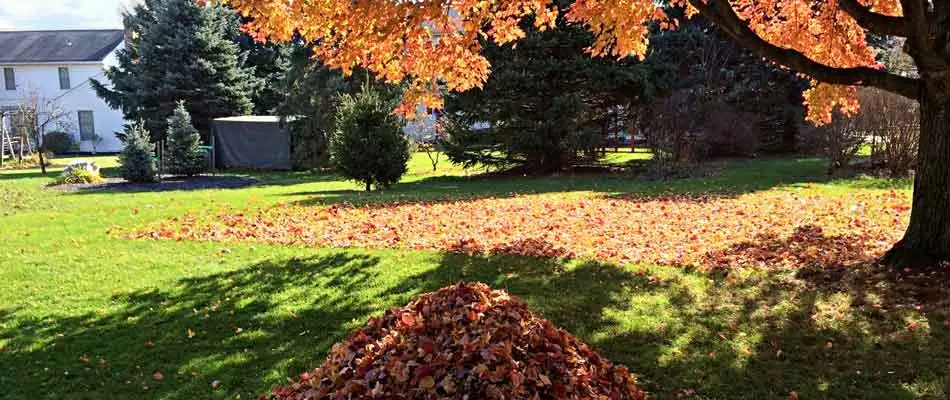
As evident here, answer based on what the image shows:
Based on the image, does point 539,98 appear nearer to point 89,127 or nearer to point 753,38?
point 753,38

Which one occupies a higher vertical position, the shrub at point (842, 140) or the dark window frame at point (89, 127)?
the dark window frame at point (89, 127)

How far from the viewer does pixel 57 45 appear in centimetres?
3619

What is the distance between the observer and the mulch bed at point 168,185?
16.3 meters

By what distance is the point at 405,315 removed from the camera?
267 cm

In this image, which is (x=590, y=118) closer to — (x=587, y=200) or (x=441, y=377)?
(x=587, y=200)

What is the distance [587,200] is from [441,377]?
9.60 m

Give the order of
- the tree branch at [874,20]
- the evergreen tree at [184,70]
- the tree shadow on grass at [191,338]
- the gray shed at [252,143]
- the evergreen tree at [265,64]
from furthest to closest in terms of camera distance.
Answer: the evergreen tree at [265,64] < the evergreen tree at [184,70] < the gray shed at [252,143] < the tree branch at [874,20] < the tree shadow on grass at [191,338]

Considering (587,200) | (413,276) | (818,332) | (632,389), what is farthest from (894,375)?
(587,200)

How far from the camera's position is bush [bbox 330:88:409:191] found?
47.2 ft

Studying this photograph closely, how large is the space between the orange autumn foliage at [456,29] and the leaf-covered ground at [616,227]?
1.63m

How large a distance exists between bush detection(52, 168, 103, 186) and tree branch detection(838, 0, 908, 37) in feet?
61.6

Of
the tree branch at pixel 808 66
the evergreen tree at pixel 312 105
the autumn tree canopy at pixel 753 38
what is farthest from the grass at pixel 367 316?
the evergreen tree at pixel 312 105

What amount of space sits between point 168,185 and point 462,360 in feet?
57.4

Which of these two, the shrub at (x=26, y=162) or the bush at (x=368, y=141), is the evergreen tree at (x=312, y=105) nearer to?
the bush at (x=368, y=141)
